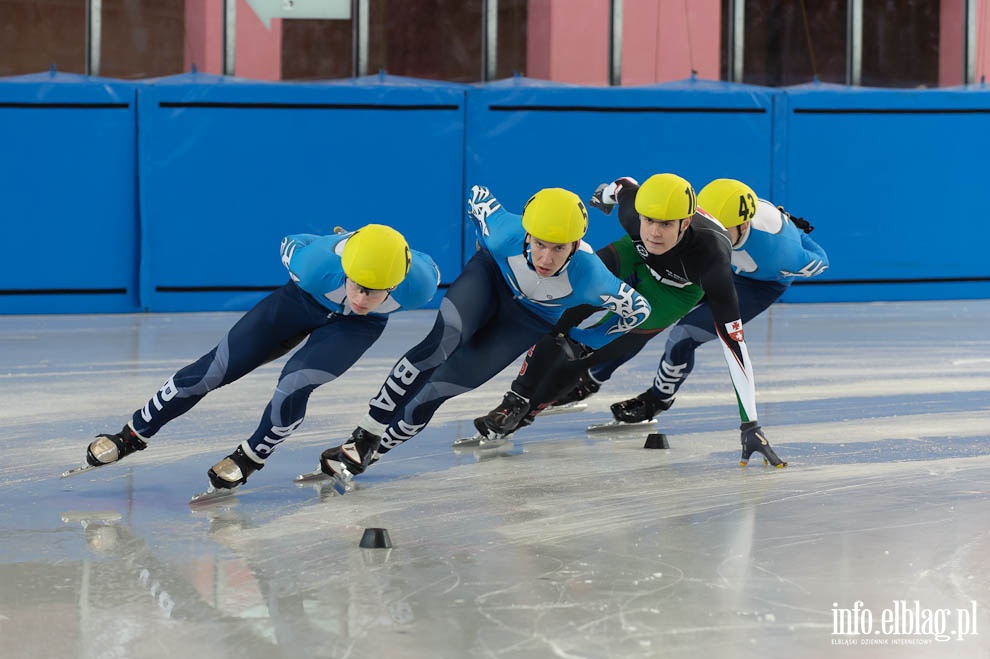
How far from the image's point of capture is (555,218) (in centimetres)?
521

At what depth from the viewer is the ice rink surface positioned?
3557 millimetres

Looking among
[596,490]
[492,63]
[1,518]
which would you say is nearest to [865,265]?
[492,63]

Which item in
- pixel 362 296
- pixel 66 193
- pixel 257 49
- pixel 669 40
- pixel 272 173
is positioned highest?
pixel 669 40

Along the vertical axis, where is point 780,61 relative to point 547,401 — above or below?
above

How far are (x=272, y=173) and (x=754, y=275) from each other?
5.23 metres

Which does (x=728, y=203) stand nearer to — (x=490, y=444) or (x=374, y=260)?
(x=490, y=444)

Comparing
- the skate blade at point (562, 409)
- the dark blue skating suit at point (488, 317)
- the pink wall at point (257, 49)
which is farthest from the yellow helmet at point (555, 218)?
the pink wall at point (257, 49)

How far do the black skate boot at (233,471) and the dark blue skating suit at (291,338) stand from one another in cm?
3

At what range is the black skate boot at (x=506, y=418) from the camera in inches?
235

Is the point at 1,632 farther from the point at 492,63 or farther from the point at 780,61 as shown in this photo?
the point at 780,61

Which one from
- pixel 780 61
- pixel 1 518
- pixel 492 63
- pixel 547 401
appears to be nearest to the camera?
pixel 1 518

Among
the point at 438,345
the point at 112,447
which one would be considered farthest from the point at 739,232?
the point at 112,447

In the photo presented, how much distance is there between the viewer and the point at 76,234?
10.6m

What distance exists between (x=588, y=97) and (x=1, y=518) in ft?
25.8
